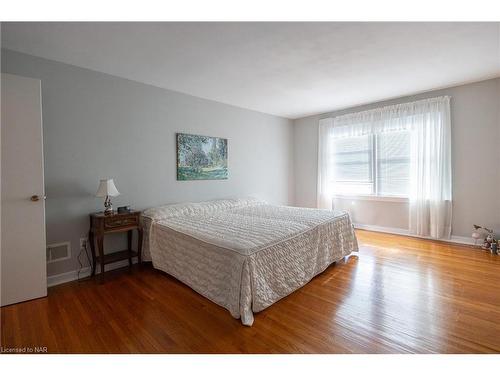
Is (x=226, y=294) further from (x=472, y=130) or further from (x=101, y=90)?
(x=472, y=130)

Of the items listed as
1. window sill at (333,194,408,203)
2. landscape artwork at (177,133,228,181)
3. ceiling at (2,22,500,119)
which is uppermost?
ceiling at (2,22,500,119)

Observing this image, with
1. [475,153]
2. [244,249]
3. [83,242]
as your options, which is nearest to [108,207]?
[83,242]

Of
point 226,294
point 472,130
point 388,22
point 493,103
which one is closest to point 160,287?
point 226,294

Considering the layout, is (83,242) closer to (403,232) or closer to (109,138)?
(109,138)

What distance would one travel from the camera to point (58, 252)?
8.21ft

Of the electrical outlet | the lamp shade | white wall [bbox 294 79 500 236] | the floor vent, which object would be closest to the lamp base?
the lamp shade

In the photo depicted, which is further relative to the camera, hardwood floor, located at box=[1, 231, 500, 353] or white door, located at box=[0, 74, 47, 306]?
white door, located at box=[0, 74, 47, 306]

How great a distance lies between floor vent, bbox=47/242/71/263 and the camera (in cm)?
245

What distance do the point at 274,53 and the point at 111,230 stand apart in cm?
249

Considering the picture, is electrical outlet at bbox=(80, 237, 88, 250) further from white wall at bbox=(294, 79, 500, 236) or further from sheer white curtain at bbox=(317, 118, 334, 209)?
white wall at bbox=(294, 79, 500, 236)

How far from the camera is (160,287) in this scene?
2406mm

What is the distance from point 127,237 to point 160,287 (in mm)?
919

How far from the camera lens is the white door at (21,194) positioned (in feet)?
6.56

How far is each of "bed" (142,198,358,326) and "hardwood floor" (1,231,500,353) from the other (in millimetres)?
145
